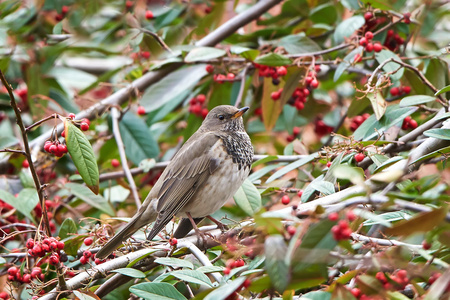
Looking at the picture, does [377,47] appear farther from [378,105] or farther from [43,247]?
[43,247]

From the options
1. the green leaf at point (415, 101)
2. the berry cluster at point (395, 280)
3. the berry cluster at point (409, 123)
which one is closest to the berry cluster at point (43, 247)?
the berry cluster at point (395, 280)

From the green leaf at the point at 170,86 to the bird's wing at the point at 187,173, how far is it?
0.50 meters

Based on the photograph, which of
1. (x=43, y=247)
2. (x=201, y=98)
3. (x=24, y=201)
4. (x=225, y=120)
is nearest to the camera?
(x=43, y=247)

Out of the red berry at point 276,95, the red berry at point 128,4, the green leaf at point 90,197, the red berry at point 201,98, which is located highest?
the red berry at point 128,4

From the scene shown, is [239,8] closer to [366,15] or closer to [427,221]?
[366,15]

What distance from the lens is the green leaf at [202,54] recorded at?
380cm

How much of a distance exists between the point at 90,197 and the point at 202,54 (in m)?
1.33

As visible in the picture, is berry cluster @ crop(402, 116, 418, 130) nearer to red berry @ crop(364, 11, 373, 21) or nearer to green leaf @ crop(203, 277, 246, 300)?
red berry @ crop(364, 11, 373, 21)

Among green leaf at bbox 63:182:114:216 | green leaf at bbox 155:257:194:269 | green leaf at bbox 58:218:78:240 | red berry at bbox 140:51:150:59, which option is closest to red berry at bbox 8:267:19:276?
green leaf at bbox 58:218:78:240

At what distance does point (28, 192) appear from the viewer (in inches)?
145

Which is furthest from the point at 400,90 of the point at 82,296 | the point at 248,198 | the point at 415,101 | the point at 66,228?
the point at 82,296

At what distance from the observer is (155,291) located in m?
2.21

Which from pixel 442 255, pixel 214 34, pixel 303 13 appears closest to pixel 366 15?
pixel 303 13

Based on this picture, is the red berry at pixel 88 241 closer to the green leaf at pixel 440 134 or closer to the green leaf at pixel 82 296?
the green leaf at pixel 82 296
